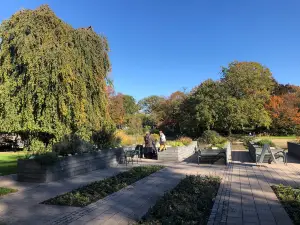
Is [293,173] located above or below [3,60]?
below

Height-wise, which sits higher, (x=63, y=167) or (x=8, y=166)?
(x=63, y=167)

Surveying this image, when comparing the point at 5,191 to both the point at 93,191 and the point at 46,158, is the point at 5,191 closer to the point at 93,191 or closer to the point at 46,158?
the point at 46,158

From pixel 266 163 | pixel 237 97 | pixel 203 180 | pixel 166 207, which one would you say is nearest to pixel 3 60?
pixel 203 180

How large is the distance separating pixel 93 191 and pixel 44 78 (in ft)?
23.6

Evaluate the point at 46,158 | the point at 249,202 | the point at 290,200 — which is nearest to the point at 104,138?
the point at 46,158

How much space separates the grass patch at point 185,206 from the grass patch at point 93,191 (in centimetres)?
149

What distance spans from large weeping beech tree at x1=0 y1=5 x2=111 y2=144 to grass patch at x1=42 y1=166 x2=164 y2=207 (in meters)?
5.03

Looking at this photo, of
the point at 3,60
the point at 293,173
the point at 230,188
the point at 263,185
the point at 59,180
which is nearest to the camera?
the point at 230,188

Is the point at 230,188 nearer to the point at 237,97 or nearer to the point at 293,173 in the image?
the point at 293,173

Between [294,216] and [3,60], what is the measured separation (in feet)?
43.5

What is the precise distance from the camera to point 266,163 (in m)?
12.9

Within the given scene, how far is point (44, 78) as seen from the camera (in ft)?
40.4

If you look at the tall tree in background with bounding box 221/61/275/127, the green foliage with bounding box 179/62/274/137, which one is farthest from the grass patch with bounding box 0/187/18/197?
the tall tree in background with bounding box 221/61/275/127

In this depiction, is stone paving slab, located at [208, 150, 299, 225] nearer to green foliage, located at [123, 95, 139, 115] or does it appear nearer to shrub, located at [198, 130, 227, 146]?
shrub, located at [198, 130, 227, 146]
